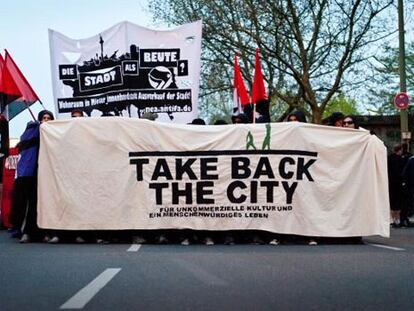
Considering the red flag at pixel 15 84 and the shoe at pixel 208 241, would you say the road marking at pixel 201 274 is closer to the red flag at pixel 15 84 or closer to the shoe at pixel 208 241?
the shoe at pixel 208 241

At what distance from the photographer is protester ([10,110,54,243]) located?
1153 centimetres

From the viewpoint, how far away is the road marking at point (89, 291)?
19.6ft

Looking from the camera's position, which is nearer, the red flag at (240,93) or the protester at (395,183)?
the red flag at (240,93)

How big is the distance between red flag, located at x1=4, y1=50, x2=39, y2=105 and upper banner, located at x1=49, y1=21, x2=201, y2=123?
2.34 feet

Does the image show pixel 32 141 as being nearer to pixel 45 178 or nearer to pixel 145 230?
pixel 45 178

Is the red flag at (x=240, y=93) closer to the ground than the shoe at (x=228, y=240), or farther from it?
farther from it

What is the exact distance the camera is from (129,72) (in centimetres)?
1437

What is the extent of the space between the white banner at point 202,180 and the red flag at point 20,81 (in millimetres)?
2408

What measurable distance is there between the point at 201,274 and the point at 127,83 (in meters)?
7.17

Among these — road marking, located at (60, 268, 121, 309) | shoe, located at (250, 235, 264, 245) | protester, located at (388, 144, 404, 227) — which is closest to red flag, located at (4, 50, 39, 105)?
shoe, located at (250, 235, 264, 245)

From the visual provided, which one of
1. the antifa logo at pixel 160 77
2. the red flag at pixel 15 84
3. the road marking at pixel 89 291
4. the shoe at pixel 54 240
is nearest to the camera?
the road marking at pixel 89 291

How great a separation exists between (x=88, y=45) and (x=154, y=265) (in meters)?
7.32

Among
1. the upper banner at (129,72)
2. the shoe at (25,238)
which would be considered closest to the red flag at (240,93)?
the upper banner at (129,72)

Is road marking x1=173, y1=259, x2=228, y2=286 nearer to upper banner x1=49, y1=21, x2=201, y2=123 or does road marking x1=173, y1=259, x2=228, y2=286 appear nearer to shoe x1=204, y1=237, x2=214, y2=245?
shoe x1=204, y1=237, x2=214, y2=245
